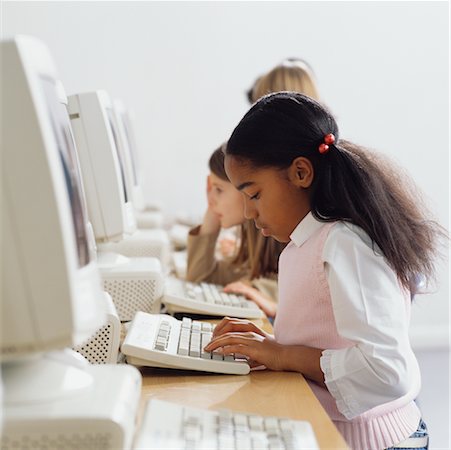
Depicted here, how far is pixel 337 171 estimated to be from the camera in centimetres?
138

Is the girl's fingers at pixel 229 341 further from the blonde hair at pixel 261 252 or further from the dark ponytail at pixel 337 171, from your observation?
the blonde hair at pixel 261 252

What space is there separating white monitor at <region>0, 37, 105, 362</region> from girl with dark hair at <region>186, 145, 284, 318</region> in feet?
4.25

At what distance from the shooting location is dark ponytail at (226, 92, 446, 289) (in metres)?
1.35

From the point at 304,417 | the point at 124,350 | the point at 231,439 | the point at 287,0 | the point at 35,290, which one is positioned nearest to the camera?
the point at 35,290

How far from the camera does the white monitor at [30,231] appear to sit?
0.79 meters

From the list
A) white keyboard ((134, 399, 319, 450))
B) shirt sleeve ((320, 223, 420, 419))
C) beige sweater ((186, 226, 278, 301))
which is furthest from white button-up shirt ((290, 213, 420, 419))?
beige sweater ((186, 226, 278, 301))

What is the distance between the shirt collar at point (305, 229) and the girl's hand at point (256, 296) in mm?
620

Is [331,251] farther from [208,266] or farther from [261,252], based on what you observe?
[208,266]

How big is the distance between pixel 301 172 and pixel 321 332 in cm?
27

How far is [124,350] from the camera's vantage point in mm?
1316

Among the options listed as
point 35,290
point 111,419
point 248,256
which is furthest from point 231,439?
point 248,256

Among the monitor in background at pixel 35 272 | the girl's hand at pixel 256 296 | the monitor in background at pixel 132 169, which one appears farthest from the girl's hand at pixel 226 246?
the monitor in background at pixel 35 272

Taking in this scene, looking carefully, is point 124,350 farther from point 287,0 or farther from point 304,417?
point 287,0

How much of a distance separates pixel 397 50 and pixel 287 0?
2.06 feet
